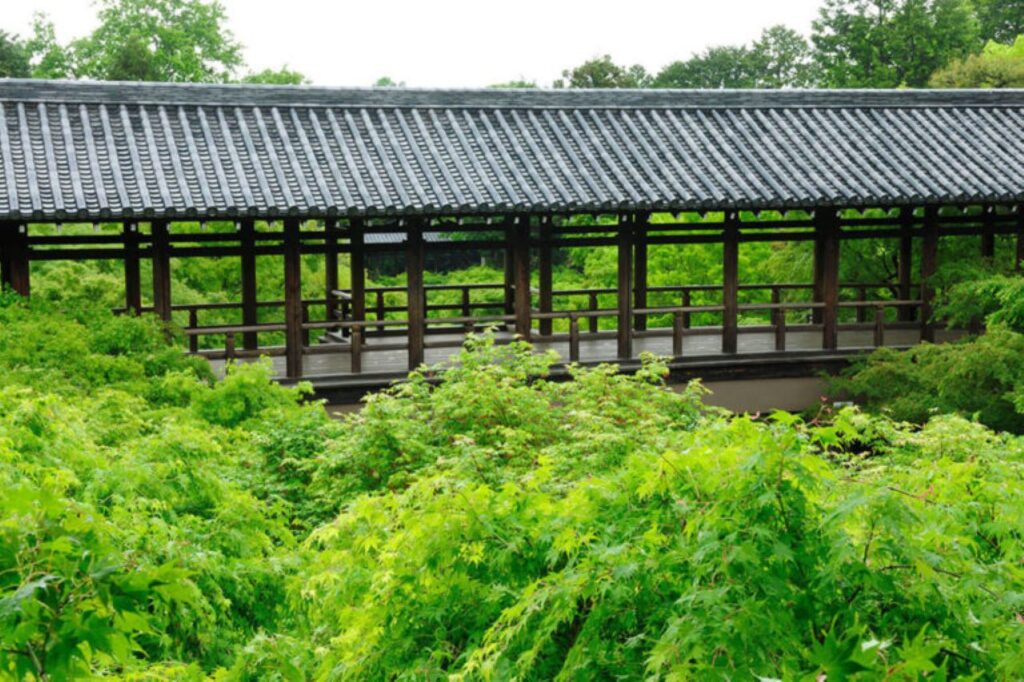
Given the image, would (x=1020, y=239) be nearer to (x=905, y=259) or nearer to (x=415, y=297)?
(x=905, y=259)

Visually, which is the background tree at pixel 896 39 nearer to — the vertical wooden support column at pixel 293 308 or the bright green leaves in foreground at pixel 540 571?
the vertical wooden support column at pixel 293 308

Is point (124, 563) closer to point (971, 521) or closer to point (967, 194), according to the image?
point (971, 521)

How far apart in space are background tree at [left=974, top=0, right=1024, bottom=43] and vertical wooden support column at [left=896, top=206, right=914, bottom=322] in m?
44.0

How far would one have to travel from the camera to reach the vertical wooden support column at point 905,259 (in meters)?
22.1

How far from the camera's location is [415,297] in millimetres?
18875

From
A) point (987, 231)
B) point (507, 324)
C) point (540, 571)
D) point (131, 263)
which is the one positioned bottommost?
point (540, 571)

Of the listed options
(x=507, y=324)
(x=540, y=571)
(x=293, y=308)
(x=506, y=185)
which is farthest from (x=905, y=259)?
(x=540, y=571)

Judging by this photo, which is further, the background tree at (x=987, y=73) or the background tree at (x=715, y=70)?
the background tree at (x=715, y=70)

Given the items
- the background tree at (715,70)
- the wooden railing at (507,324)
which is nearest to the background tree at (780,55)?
the background tree at (715,70)

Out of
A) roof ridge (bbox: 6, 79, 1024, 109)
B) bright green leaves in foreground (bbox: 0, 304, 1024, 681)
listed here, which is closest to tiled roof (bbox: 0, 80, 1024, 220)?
roof ridge (bbox: 6, 79, 1024, 109)

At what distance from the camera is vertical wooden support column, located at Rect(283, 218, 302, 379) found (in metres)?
18.4

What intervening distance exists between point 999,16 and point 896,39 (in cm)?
1437

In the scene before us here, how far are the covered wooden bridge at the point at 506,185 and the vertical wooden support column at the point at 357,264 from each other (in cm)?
5

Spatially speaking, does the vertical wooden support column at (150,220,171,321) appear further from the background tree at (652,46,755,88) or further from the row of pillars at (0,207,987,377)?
the background tree at (652,46,755,88)
